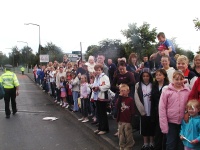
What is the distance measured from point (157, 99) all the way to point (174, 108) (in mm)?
801

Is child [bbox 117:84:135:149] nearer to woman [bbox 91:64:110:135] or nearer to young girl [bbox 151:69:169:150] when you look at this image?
young girl [bbox 151:69:169:150]

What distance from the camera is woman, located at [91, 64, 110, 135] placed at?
7168mm

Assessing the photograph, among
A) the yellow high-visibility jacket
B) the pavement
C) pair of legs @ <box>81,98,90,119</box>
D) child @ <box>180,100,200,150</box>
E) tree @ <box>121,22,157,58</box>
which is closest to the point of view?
child @ <box>180,100,200,150</box>

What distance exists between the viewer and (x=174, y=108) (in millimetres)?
4535

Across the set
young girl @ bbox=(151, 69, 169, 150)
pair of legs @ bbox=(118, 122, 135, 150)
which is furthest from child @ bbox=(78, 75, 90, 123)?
young girl @ bbox=(151, 69, 169, 150)

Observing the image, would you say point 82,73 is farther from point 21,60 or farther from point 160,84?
point 21,60

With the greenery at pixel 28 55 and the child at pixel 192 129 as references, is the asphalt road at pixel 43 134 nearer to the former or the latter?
the child at pixel 192 129

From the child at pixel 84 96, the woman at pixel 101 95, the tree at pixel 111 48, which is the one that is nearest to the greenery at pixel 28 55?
the tree at pixel 111 48

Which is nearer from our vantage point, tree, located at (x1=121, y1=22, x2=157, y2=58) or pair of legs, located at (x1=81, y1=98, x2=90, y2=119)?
pair of legs, located at (x1=81, y1=98, x2=90, y2=119)

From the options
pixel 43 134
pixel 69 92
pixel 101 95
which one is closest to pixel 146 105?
pixel 101 95

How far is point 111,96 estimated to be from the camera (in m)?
7.58

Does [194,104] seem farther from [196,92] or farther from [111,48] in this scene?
[111,48]

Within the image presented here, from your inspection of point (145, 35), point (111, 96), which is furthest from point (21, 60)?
point (111, 96)

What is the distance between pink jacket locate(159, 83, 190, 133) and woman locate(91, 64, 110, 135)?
2662mm
